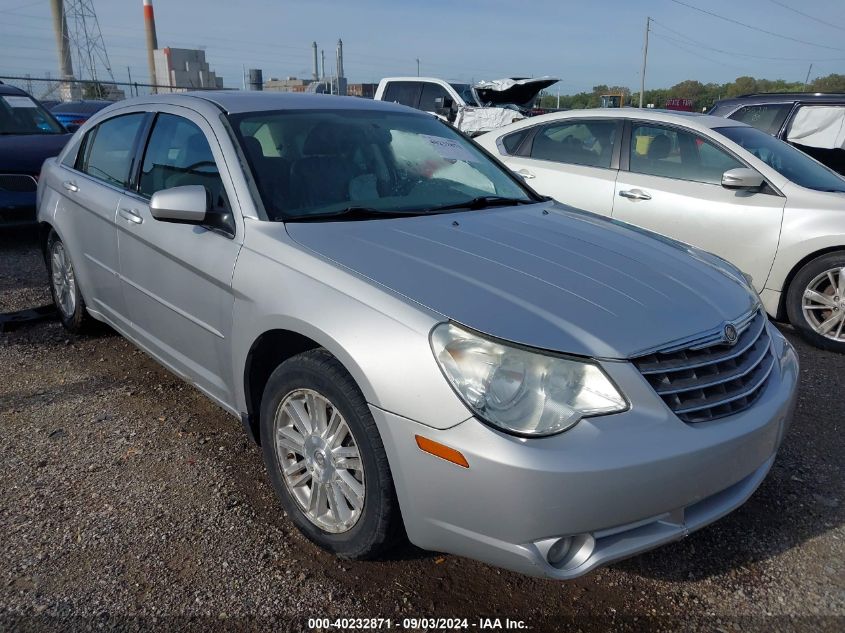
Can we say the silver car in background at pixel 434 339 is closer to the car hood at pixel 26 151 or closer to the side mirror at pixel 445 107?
the car hood at pixel 26 151

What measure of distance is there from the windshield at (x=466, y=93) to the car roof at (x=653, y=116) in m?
8.97

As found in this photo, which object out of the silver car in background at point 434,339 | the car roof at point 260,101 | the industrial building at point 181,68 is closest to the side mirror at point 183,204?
the silver car in background at point 434,339

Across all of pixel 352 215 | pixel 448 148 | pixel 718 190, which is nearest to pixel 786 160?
pixel 718 190

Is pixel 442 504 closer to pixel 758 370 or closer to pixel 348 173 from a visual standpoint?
pixel 758 370

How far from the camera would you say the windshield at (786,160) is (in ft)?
17.3

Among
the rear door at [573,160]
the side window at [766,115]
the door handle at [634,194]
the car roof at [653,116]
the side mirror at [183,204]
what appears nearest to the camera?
the side mirror at [183,204]

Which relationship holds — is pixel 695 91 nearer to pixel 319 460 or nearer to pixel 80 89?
pixel 80 89

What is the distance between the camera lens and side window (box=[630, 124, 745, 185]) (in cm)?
545

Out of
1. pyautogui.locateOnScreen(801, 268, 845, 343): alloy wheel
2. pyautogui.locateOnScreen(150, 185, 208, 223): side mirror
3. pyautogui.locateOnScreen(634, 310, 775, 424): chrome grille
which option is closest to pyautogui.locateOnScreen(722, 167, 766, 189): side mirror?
pyautogui.locateOnScreen(801, 268, 845, 343): alloy wheel

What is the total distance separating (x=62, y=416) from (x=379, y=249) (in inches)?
84.9

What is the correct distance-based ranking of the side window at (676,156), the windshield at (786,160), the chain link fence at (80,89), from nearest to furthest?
1. the windshield at (786,160)
2. the side window at (676,156)
3. the chain link fence at (80,89)

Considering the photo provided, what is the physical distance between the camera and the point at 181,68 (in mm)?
42750

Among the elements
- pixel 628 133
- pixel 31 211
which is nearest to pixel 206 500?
pixel 628 133

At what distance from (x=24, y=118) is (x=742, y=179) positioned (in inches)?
311
